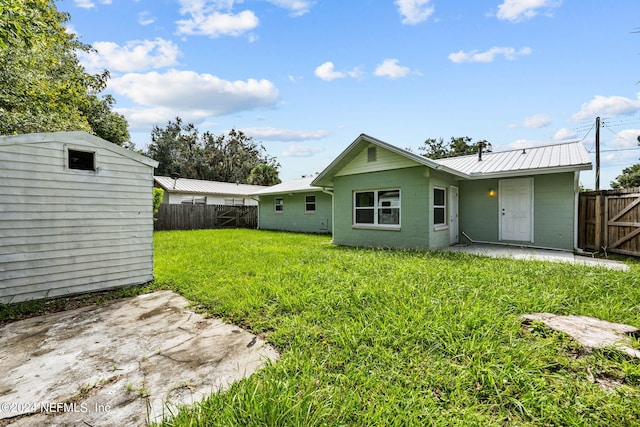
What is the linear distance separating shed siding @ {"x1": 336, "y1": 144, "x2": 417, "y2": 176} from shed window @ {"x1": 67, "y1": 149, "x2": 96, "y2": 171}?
7346 mm

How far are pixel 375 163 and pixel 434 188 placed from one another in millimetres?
2072

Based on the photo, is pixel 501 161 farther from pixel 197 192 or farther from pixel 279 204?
pixel 197 192

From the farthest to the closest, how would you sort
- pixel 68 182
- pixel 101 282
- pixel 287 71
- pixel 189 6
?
pixel 287 71 < pixel 189 6 < pixel 101 282 < pixel 68 182

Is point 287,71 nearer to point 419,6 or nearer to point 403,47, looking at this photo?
point 403,47

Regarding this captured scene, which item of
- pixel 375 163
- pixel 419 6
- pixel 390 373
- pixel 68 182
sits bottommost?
pixel 390 373

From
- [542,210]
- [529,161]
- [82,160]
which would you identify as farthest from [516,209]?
[82,160]

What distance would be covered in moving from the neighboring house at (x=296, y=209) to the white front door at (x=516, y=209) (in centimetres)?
785

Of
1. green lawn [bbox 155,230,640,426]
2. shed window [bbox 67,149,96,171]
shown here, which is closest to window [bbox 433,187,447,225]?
green lawn [bbox 155,230,640,426]

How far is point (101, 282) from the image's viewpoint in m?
4.81

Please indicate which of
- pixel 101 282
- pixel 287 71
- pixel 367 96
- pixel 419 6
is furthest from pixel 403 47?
pixel 101 282

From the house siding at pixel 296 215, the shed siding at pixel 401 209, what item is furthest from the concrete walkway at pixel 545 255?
the house siding at pixel 296 215

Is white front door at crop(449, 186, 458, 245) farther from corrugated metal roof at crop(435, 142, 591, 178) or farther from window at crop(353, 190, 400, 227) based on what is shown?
window at crop(353, 190, 400, 227)

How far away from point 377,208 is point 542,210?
497cm

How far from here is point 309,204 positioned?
15.6 m
